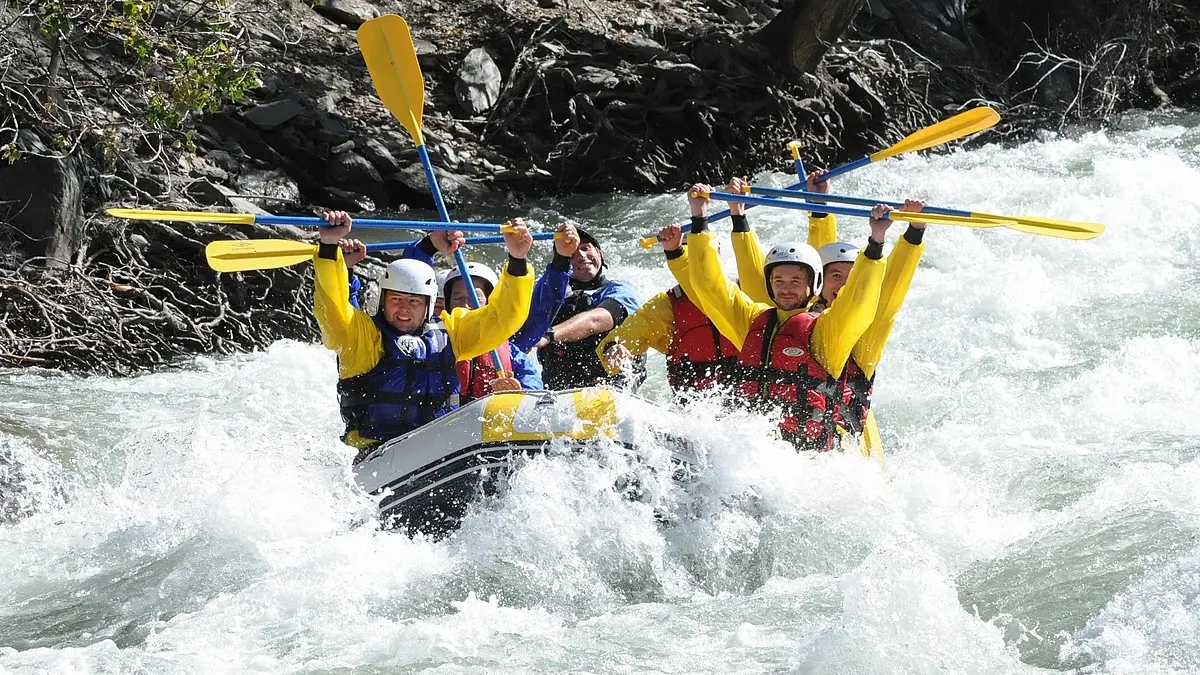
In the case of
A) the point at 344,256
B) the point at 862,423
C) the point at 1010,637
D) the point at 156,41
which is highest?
the point at 156,41

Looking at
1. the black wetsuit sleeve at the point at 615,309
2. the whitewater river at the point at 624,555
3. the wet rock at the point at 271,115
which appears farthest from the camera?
the wet rock at the point at 271,115

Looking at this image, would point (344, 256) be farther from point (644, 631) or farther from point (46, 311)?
point (46, 311)

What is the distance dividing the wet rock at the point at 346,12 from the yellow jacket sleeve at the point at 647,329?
791 cm

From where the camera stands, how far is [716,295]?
562 centimetres

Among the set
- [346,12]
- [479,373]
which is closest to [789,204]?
[479,373]

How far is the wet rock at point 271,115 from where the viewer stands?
11680mm

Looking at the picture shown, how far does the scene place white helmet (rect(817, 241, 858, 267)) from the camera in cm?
593

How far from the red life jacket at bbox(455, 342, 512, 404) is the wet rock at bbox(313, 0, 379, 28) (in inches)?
321

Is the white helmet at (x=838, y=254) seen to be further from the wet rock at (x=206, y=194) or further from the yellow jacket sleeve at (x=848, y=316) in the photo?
the wet rock at (x=206, y=194)

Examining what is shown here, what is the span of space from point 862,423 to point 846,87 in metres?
8.84

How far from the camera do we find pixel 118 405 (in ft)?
24.8

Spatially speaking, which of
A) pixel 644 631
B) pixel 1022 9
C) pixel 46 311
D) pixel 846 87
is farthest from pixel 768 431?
pixel 1022 9

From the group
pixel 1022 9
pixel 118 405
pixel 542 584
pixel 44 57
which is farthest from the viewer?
pixel 1022 9

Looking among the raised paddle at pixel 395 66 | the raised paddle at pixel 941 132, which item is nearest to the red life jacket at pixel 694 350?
the raised paddle at pixel 941 132
